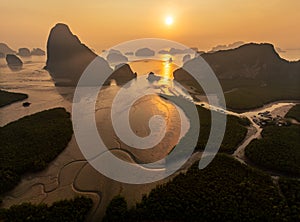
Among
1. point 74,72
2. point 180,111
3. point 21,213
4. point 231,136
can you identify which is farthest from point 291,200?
point 74,72

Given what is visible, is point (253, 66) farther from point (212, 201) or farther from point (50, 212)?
point (50, 212)

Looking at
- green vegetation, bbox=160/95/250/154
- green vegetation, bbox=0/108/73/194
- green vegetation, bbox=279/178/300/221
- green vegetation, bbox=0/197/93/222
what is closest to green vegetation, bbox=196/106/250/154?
green vegetation, bbox=160/95/250/154

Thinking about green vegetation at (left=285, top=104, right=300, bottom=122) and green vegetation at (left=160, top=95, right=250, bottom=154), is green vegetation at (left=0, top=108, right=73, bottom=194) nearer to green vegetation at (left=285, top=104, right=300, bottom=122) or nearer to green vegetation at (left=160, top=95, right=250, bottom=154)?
green vegetation at (left=160, top=95, right=250, bottom=154)

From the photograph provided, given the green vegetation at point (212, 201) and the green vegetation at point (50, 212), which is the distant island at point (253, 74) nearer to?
the green vegetation at point (212, 201)

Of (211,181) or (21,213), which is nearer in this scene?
(21,213)

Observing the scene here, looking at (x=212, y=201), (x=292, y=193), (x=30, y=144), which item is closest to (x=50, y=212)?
(x=30, y=144)

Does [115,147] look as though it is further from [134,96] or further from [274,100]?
[274,100]
